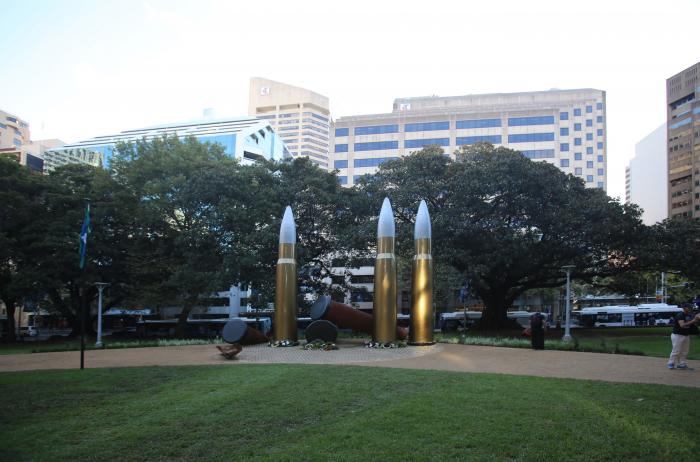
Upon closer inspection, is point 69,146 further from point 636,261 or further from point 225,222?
point 636,261

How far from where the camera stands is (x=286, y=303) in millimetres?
23906

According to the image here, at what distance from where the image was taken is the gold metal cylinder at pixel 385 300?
902 inches

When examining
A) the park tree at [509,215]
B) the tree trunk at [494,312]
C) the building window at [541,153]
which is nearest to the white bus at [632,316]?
the tree trunk at [494,312]

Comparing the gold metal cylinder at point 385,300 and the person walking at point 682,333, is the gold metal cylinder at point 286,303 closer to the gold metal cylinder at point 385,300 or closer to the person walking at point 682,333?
the gold metal cylinder at point 385,300

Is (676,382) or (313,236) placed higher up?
(313,236)

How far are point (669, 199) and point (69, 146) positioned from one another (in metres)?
105

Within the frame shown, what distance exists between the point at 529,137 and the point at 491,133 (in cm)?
556

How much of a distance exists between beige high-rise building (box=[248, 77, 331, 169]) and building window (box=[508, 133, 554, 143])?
81.8 metres

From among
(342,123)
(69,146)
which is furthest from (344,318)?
(69,146)

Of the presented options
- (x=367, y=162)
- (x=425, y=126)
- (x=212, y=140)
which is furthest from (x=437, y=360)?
(x=212, y=140)

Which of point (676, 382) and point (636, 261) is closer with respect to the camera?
point (676, 382)

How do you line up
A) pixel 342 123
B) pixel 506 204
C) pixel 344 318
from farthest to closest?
pixel 342 123 < pixel 506 204 < pixel 344 318

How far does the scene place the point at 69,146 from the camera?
95.4 meters

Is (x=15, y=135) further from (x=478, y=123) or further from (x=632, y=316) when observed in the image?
(x=632, y=316)
